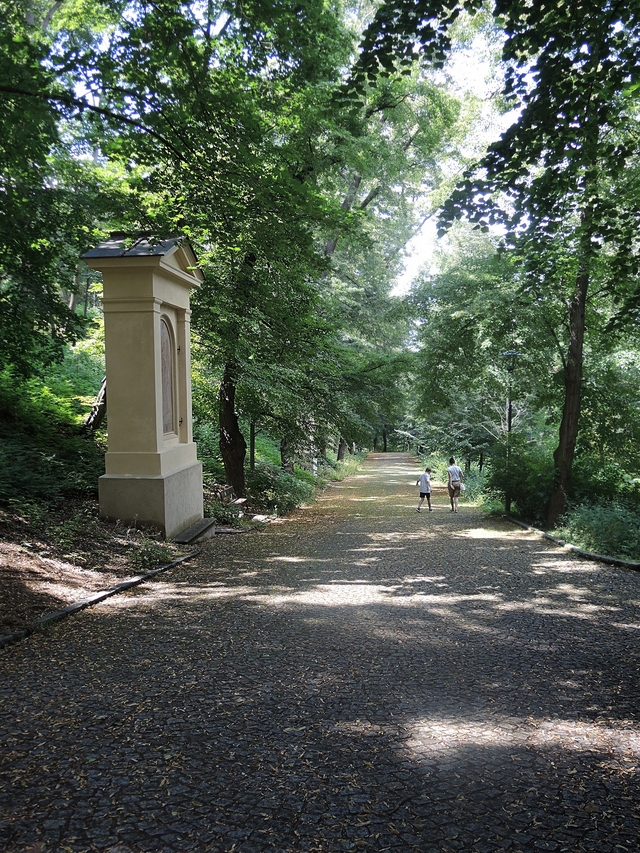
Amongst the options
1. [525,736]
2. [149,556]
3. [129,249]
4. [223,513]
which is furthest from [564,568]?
[129,249]

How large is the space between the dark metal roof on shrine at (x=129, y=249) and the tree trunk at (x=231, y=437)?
16.6 feet

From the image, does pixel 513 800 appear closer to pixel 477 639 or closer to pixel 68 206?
pixel 477 639

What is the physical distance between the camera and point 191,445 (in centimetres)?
1269

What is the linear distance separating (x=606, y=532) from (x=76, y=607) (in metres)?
9.08

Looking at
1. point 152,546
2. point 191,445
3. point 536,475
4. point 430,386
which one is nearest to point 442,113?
point 430,386

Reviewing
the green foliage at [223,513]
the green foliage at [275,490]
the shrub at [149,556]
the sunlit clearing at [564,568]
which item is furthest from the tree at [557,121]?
the green foliage at [275,490]

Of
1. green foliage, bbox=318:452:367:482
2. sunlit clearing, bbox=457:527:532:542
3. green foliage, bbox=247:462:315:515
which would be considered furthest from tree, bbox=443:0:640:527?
green foliage, bbox=318:452:367:482

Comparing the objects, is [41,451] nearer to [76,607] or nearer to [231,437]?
[231,437]

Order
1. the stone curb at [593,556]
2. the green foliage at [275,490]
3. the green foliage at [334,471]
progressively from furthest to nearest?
the green foliage at [334,471] → the green foliage at [275,490] → the stone curb at [593,556]

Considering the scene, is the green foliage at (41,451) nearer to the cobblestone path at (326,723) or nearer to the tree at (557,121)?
the cobblestone path at (326,723)

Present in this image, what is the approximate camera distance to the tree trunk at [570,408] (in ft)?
44.4

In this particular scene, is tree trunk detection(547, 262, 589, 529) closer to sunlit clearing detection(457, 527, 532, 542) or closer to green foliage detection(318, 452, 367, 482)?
sunlit clearing detection(457, 527, 532, 542)

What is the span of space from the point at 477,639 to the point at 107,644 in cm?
326

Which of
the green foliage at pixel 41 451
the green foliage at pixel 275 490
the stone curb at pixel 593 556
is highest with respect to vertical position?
the green foliage at pixel 41 451
